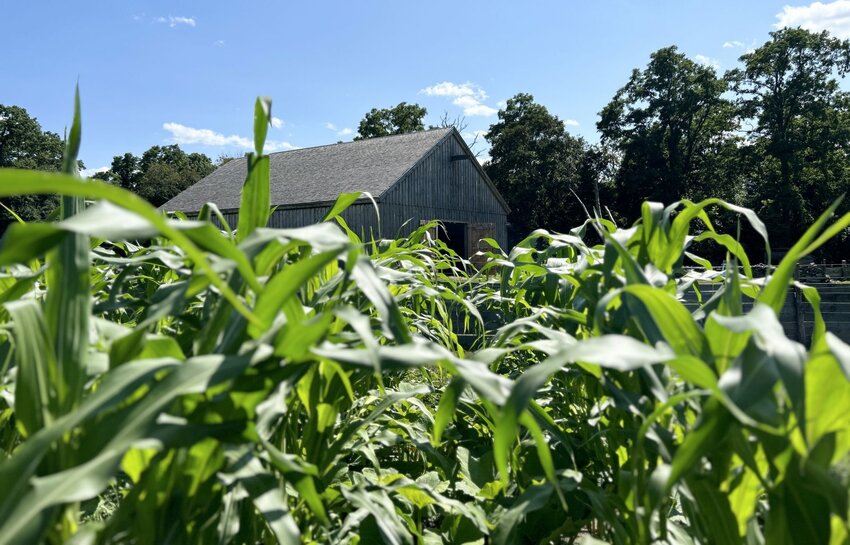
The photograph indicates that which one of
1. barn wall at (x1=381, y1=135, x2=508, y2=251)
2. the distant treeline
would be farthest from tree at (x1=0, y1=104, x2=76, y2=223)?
barn wall at (x1=381, y1=135, x2=508, y2=251)

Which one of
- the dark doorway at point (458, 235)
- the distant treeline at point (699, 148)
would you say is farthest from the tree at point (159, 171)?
the dark doorway at point (458, 235)

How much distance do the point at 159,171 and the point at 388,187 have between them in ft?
82.4

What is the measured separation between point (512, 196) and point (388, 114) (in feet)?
32.5

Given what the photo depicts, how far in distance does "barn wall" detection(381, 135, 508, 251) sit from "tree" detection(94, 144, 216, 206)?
2224 centimetres

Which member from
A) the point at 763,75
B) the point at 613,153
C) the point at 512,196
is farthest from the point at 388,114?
the point at 763,75

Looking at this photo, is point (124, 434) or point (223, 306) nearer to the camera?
point (124, 434)

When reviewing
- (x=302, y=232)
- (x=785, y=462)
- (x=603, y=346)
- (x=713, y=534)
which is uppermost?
(x=302, y=232)

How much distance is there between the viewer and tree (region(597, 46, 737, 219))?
28.2 metres

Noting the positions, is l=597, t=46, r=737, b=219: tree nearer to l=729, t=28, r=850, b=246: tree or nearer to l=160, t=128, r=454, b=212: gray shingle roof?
l=729, t=28, r=850, b=246: tree

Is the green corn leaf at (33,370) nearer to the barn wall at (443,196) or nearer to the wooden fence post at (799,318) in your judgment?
the wooden fence post at (799,318)

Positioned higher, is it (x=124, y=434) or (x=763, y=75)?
(x=763, y=75)

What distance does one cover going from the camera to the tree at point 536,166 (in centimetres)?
3183

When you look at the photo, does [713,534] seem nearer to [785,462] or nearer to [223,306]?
[785,462]

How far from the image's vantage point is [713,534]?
2.19 ft
